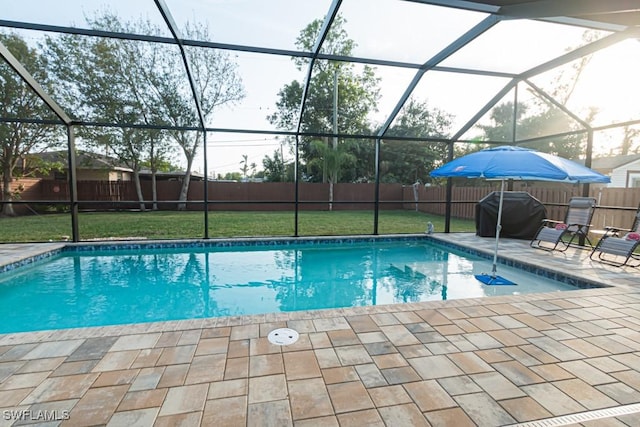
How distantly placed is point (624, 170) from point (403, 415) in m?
19.2

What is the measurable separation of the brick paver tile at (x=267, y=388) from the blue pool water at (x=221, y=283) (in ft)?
6.40

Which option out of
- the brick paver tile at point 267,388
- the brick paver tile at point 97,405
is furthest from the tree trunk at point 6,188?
the brick paver tile at point 267,388

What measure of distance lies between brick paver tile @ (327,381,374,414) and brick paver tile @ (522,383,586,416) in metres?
0.92

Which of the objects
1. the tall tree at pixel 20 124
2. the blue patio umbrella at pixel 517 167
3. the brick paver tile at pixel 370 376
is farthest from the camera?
the tall tree at pixel 20 124

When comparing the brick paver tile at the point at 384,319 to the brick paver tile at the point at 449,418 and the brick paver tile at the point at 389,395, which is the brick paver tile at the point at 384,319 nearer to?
the brick paver tile at the point at 389,395

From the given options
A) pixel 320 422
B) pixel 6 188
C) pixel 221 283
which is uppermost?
pixel 6 188

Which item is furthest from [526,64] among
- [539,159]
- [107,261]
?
[107,261]

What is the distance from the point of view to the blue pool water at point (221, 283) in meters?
3.83

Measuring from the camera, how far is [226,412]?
1.64 metres

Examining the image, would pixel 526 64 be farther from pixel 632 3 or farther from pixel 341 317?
pixel 341 317

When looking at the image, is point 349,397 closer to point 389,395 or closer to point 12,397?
point 389,395

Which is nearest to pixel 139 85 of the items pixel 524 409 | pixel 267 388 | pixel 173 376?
pixel 173 376

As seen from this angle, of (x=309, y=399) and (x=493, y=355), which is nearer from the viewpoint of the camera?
(x=309, y=399)

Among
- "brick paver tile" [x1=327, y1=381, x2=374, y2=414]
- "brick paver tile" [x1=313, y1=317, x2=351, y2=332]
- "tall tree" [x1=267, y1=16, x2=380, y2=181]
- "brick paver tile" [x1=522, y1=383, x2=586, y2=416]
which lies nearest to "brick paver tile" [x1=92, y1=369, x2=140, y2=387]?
"brick paver tile" [x1=327, y1=381, x2=374, y2=414]
